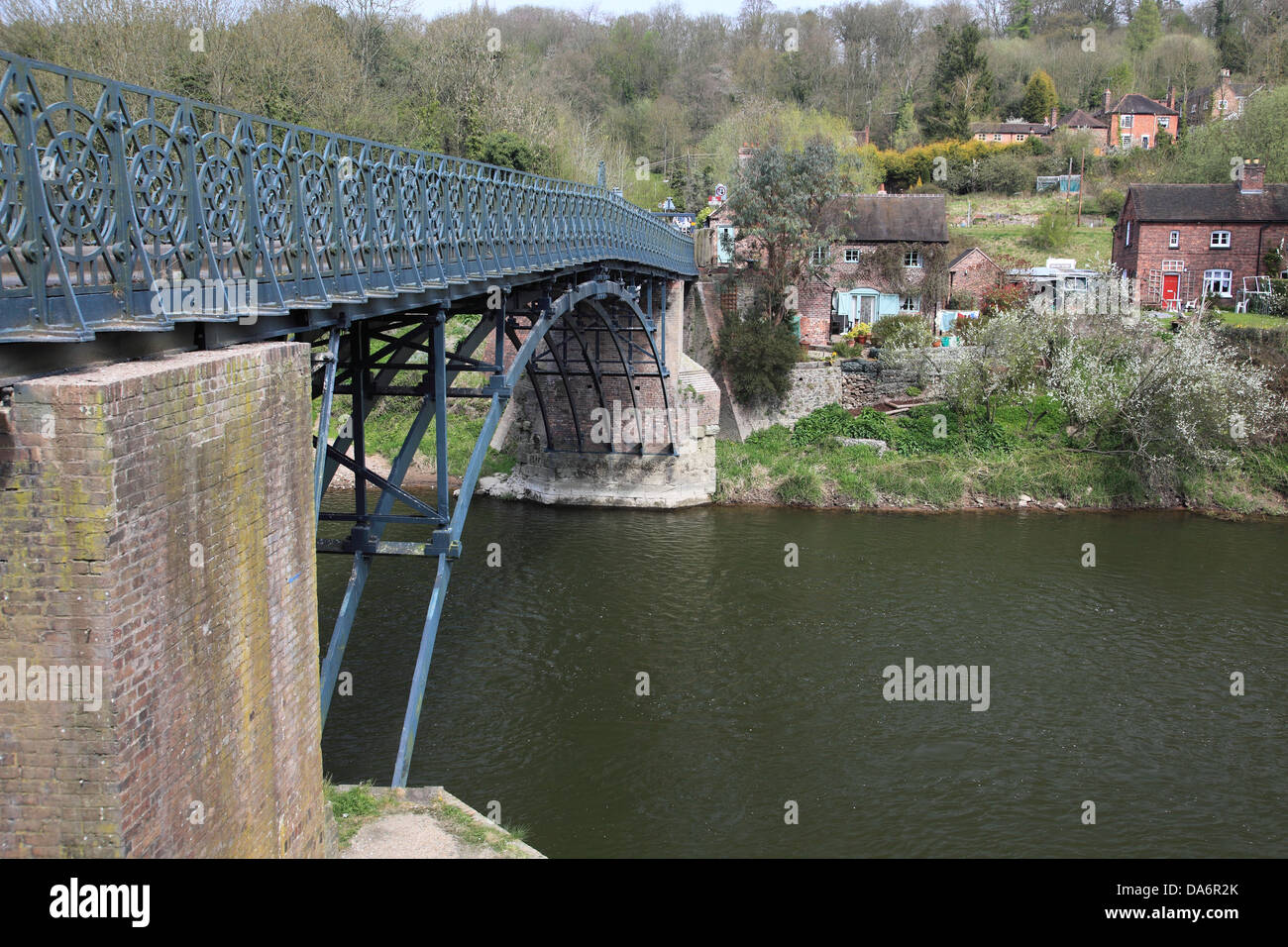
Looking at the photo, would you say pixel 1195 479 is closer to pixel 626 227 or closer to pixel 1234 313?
pixel 1234 313

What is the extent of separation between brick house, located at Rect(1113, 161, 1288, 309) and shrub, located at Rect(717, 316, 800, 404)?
1702 centimetres

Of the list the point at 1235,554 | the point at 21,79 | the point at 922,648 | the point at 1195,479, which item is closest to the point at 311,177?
the point at 21,79

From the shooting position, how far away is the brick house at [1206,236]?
39.3 meters

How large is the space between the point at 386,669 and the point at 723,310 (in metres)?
19.5

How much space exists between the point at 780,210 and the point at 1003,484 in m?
11.0

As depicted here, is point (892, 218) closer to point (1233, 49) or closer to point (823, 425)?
point (823, 425)

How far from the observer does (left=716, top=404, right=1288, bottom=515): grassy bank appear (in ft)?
88.7

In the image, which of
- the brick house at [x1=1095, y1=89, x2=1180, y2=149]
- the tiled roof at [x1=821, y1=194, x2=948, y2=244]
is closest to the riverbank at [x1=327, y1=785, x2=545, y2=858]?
the tiled roof at [x1=821, y1=194, x2=948, y2=244]

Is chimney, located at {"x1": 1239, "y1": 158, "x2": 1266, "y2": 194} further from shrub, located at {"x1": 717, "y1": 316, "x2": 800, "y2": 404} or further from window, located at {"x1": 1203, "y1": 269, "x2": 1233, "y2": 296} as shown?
shrub, located at {"x1": 717, "y1": 316, "x2": 800, "y2": 404}

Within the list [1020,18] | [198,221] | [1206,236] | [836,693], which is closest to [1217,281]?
[1206,236]

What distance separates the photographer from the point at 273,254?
8008mm

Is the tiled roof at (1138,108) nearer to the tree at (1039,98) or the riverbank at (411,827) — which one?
the tree at (1039,98)

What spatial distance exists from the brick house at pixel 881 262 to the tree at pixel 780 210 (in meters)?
4.01

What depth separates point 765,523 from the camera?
84.7ft
